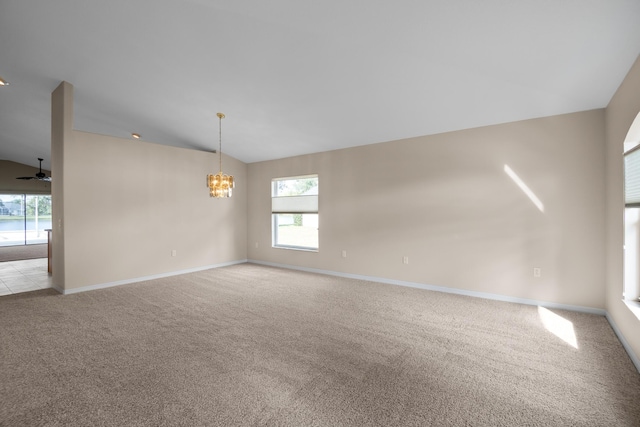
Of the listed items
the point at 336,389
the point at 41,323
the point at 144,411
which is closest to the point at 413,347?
the point at 336,389

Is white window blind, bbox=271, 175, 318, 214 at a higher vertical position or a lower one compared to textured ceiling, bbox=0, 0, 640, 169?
lower

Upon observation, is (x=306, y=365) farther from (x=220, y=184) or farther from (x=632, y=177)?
(x=632, y=177)

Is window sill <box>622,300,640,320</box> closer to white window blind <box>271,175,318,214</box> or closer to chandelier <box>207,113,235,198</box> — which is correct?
white window blind <box>271,175,318,214</box>

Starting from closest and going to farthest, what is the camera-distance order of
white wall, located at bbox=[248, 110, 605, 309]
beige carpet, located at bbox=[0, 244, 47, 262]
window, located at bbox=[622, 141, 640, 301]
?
window, located at bbox=[622, 141, 640, 301]
white wall, located at bbox=[248, 110, 605, 309]
beige carpet, located at bbox=[0, 244, 47, 262]

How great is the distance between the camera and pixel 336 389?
2047 millimetres

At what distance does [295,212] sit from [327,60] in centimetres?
374

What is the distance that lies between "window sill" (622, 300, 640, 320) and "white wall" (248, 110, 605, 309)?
3.15 feet

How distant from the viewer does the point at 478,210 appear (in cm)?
424

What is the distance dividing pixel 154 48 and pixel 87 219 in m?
3.10

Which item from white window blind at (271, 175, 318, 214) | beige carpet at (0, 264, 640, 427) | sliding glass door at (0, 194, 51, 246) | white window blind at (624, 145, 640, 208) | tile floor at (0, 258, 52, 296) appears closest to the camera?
beige carpet at (0, 264, 640, 427)

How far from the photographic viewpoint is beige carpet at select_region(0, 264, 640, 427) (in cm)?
180

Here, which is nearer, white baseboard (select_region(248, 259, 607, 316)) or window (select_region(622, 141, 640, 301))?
window (select_region(622, 141, 640, 301))

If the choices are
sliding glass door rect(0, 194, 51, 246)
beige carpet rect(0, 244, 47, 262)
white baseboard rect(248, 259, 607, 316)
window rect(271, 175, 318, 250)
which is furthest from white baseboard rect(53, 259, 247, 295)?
sliding glass door rect(0, 194, 51, 246)

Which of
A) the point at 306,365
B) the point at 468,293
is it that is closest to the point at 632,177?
the point at 468,293
